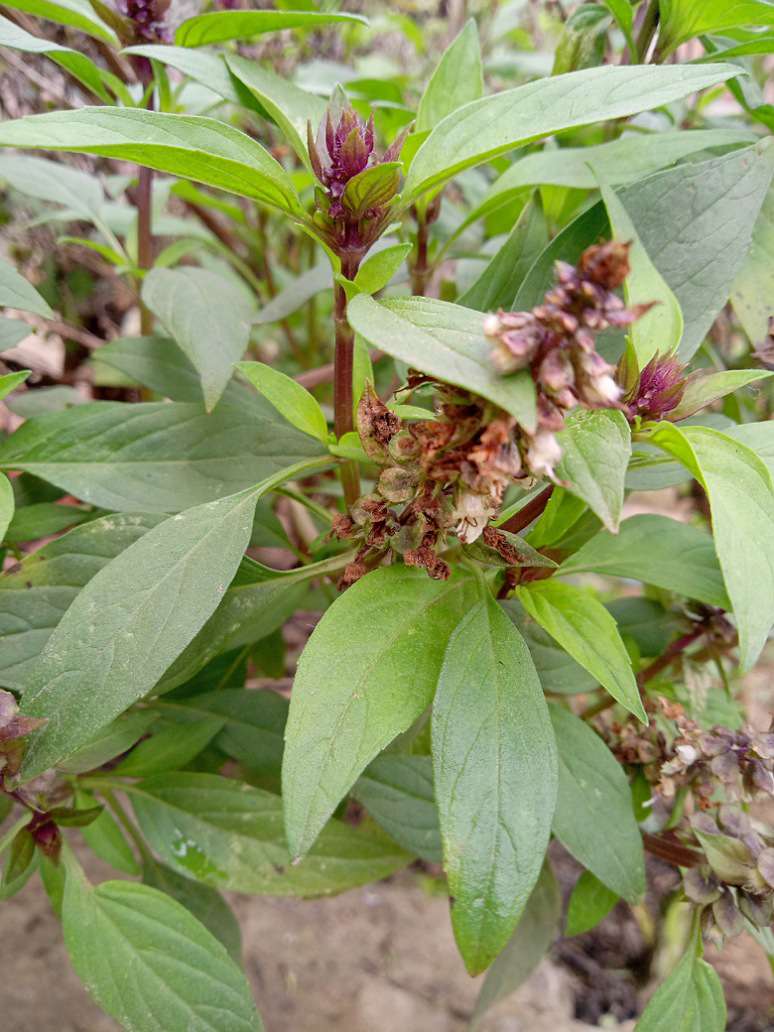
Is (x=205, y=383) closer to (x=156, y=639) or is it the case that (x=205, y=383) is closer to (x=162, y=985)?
(x=156, y=639)

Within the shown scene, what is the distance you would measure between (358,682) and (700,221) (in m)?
0.48

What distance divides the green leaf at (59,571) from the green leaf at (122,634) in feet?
0.32

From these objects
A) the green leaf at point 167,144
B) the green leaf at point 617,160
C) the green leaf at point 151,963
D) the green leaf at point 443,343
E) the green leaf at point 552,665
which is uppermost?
the green leaf at point 167,144

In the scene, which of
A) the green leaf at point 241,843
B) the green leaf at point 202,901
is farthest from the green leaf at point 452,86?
the green leaf at point 202,901

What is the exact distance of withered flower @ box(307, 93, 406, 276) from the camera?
555 millimetres

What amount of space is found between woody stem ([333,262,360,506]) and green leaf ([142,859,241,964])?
1.53ft

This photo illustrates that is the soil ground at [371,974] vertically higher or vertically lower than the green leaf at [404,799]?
lower

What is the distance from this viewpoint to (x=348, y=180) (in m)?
0.57

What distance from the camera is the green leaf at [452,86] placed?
2.55 feet

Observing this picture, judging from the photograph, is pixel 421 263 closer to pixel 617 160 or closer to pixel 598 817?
pixel 617 160

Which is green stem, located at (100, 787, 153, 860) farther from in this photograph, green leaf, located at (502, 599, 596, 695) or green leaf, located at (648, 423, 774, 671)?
green leaf, located at (648, 423, 774, 671)

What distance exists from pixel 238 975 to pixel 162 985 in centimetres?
6

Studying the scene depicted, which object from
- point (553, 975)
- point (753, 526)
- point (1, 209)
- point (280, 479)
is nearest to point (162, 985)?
point (280, 479)

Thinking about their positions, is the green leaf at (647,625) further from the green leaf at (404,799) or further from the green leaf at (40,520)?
the green leaf at (40,520)
